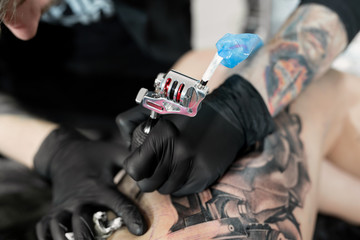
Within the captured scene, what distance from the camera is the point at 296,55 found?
1026 millimetres

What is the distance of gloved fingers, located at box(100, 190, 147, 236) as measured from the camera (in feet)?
2.44

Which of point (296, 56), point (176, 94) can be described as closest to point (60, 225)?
point (176, 94)

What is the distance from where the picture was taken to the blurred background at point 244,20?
1.80m

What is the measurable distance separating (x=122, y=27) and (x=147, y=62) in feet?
0.74

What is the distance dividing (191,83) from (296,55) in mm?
557

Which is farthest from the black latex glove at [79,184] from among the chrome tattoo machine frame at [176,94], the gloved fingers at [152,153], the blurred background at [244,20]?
the blurred background at [244,20]

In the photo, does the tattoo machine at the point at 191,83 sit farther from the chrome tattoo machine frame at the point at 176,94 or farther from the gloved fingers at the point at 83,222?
the gloved fingers at the point at 83,222

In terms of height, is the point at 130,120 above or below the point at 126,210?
above

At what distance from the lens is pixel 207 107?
841 millimetres

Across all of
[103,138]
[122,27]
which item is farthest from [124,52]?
Result: [103,138]

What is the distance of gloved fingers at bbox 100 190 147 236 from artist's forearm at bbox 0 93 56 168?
0.47 metres

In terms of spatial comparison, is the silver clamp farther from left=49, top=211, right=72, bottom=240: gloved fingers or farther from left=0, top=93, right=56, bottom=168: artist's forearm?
left=0, top=93, right=56, bottom=168: artist's forearm

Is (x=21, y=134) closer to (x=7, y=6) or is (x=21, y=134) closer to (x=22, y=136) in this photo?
(x=22, y=136)

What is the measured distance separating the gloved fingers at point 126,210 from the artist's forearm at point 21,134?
0.47 metres
